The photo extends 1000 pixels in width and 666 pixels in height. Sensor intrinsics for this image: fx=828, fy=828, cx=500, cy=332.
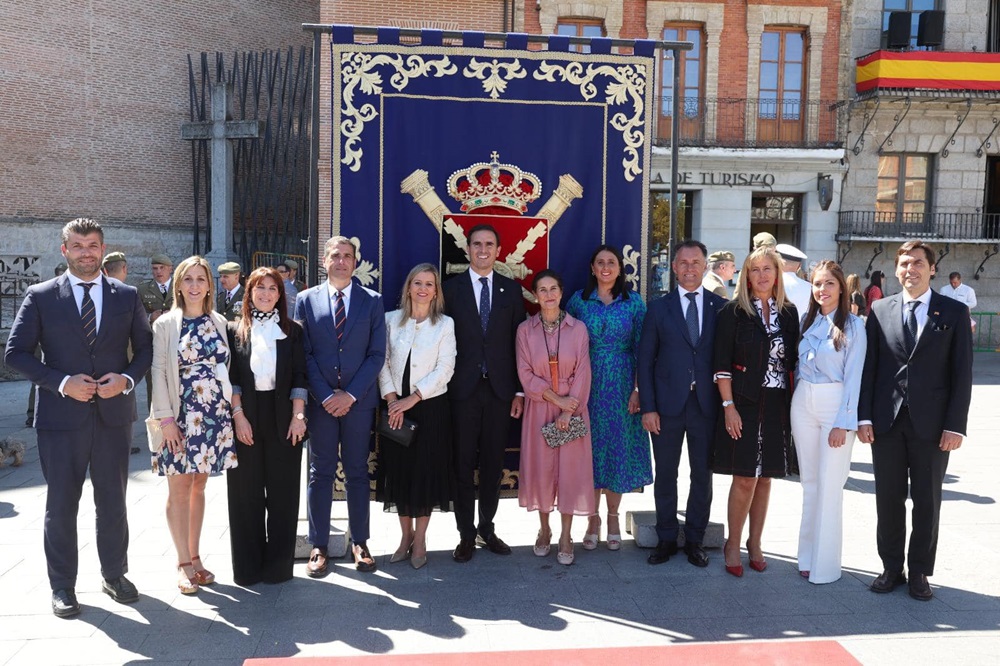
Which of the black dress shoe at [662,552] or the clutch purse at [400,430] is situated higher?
the clutch purse at [400,430]

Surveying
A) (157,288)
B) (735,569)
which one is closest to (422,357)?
(735,569)

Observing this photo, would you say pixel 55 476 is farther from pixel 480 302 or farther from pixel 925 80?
pixel 925 80

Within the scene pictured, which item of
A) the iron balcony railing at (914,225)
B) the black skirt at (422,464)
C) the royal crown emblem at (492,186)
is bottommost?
the black skirt at (422,464)

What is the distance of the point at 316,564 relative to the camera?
469 cm

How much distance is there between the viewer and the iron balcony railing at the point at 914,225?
17.9m

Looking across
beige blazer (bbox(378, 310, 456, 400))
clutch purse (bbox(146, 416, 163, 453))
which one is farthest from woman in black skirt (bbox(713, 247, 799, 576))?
clutch purse (bbox(146, 416, 163, 453))

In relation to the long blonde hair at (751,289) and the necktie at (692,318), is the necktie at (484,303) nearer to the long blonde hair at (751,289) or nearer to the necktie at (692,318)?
the necktie at (692,318)

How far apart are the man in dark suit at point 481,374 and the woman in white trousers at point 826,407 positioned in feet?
5.36

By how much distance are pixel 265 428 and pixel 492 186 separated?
2064mm

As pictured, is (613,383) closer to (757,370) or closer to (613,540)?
(757,370)

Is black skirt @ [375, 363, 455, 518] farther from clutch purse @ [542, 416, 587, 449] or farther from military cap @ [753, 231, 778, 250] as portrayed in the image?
military cap @ [753, 231, 778, 250]

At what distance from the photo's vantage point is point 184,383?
4336 millimetres

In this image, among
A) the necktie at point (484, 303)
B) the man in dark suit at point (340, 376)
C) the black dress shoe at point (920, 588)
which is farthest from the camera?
the necktie at point (484, 303)

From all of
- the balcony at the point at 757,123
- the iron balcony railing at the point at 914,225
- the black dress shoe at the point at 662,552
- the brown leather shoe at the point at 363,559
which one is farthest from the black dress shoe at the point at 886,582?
the iron balcony railing at the point at 914,225
